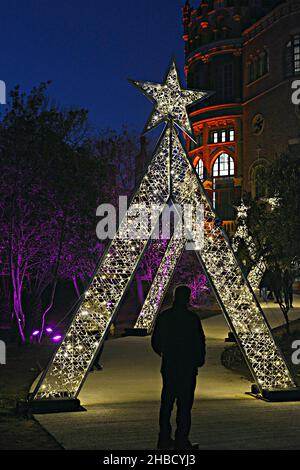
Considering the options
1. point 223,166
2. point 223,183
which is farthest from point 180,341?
point 223,166

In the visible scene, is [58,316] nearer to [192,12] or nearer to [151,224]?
[151,224]

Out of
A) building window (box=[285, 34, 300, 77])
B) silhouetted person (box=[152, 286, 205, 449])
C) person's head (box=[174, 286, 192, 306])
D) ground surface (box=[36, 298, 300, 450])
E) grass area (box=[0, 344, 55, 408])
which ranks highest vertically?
building window (box=[285, 34, 300, 77])

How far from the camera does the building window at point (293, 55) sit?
4422 centimetres

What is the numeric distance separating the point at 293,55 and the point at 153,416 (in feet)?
130

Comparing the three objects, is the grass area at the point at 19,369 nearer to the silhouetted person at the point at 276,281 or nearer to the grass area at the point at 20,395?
the grass area at the point at 20,395

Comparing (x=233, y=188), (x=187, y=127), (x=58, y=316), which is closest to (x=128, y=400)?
(x=187, y=127)

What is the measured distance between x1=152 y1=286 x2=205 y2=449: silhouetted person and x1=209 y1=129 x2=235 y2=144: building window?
4487 centimetres

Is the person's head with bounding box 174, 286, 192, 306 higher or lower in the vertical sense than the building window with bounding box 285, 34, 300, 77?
lower

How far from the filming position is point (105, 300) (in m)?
10.4

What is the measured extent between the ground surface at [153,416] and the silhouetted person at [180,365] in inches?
17.9

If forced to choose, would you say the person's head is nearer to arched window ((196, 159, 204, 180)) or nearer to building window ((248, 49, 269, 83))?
building window ((248, 49, 269, 83))

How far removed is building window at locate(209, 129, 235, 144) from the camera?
51.3m

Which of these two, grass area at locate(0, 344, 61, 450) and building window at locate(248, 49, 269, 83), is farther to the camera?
building window at locate(248, 49, 269, 83)

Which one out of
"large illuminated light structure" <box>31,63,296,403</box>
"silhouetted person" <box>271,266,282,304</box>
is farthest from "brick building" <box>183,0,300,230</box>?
"large illuminated light structure" <box>31,63,296,403</box>
